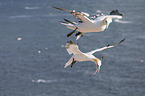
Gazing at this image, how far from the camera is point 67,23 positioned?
6.73 m

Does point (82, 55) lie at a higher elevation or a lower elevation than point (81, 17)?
lower

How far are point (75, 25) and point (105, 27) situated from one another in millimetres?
796

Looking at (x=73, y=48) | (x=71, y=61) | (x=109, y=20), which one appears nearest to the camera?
(x=109, y=20)

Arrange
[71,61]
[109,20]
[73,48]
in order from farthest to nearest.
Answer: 1. [71,61]
2. [73,48]
3. [109,20]

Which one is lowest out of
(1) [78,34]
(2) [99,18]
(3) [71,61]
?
(3) [71,61]

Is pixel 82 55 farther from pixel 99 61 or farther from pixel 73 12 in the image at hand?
pixel 73 12

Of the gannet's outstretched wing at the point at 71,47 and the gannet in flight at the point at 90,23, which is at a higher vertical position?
the gannet in flight at the point at 90,23

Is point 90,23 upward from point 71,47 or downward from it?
upward

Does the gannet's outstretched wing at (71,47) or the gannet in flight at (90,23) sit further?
the gannet's outstretched wing at (71,47)

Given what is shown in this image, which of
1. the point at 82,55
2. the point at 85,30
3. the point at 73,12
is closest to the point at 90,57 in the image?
the point at 82,55

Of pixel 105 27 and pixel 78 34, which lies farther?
pixel 78 34

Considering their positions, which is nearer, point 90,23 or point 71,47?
point 90,23

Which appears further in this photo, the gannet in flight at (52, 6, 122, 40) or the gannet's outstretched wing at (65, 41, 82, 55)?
the gannet's outstretched wing at (65, 41, 82, 55)

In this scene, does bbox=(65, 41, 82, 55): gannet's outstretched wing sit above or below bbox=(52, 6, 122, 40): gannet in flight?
below
